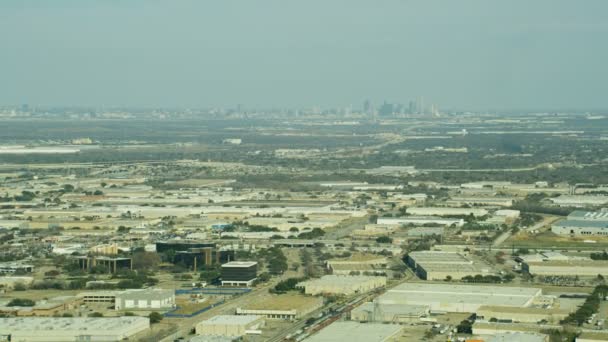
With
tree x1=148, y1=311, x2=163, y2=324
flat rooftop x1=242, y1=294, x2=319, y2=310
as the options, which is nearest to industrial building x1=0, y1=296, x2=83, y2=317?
tree x1=148, y1=311, x2=163, y2=324

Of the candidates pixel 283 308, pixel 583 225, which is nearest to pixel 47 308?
pixel 283 308

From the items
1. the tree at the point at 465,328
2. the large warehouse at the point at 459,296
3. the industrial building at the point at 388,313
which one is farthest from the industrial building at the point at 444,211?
the tree at the point at 465,328

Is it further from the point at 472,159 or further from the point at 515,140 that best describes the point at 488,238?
the point at 515,140

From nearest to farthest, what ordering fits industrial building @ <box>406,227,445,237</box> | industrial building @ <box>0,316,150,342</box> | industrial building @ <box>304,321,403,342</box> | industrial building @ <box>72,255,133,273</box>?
1. industrial building @ <box>304,321,403,342</box>
2. industrial building @ <box>0,316,150,342</box>
3. industrial building @ <box>72,255,133,273</box>
4. industrial building @ <box>406,227,445,237</box>

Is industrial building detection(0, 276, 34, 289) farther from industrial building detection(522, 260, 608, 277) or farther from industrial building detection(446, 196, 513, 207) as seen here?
industrial building detection(446, 196, 513, 207)

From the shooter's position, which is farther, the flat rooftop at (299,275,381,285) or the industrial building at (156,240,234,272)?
the industrial building at (156,240,234,272)

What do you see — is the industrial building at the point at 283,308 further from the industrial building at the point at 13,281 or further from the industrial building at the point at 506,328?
the industrial building at the point at 13,281

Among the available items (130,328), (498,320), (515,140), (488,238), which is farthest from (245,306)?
(515,140)
